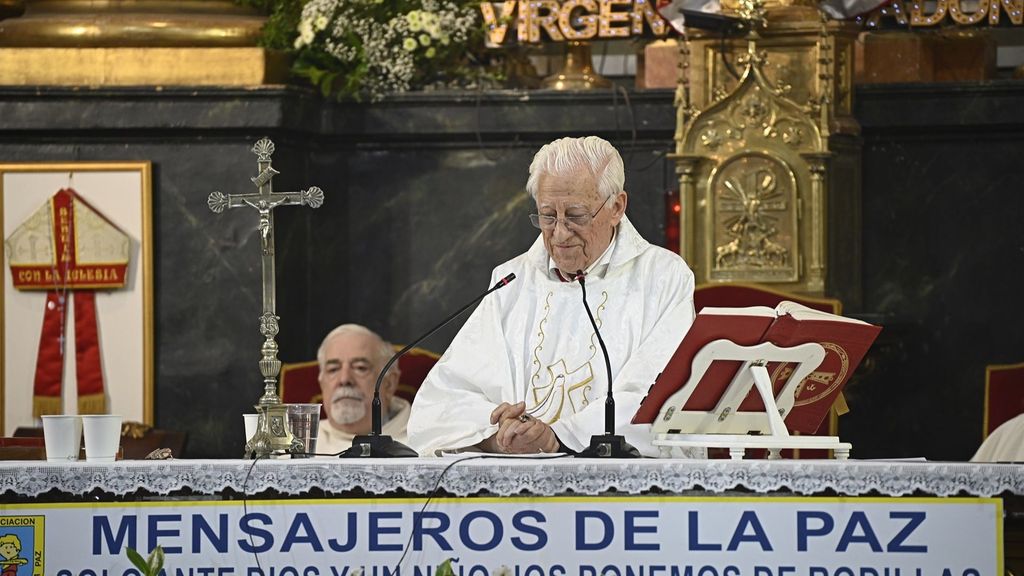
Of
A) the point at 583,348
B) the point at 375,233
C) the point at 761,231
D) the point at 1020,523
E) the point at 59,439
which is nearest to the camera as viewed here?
the point at 1020,523

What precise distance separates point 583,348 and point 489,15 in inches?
118

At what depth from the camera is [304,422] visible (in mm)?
5551

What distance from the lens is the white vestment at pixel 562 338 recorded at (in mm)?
6297

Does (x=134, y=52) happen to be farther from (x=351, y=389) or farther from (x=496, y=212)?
(x=351, y=389)

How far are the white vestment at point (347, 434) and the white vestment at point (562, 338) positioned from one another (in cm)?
138

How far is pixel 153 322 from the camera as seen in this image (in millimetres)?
8680

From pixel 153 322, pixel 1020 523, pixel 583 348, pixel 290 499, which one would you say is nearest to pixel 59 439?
pixel 290 499

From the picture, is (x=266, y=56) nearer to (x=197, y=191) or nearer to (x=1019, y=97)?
(x=197, y=191)

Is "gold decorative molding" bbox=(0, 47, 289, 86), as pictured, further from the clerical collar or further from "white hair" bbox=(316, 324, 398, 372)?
the clerical collar

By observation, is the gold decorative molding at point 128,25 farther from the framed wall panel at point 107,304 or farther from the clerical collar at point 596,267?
the clerical collar at point 596,267

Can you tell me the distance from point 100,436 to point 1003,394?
4096mm

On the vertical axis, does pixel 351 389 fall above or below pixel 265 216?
below

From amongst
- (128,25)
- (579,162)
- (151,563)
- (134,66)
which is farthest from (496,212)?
(151,563)

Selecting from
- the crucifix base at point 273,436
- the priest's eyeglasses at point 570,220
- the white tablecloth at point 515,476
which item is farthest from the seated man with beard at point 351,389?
the white tablecloth at point 515,476
